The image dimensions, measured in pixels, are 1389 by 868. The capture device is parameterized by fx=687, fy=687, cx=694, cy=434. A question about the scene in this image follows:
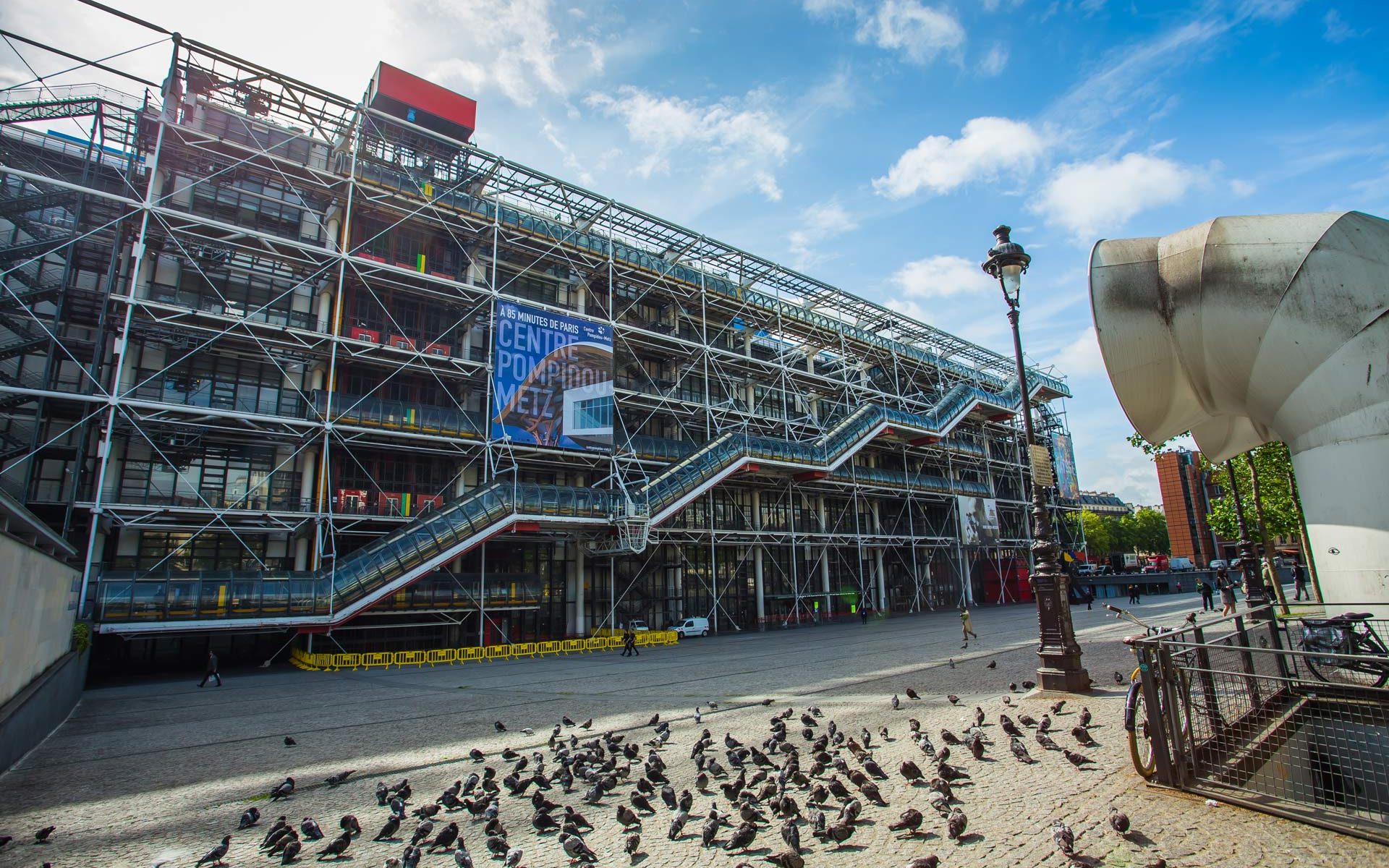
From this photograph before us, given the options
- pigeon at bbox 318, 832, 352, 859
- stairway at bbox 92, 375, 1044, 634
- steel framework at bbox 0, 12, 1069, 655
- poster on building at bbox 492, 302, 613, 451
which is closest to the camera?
pigeon at bbox 318, 832, 352, 859

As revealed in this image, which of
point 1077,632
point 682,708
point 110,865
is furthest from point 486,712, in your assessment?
point 1077,632

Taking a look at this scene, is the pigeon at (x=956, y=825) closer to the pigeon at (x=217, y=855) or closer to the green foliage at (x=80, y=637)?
the pigeon at (x=217, y=855)

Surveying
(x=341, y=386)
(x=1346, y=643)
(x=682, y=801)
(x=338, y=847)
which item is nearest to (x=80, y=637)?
(x=341, y=386)

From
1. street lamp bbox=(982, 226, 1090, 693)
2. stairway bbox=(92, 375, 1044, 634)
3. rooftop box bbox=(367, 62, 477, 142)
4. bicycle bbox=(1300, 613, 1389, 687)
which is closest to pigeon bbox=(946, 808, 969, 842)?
bicycle bbox=(1300, 613, 1389, 687)

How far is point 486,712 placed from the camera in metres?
11.5

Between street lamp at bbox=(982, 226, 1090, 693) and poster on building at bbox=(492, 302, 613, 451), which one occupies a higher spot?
poster on building at bbox=(492, 302, 613, 451)

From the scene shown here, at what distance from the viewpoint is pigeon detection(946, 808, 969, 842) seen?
466 centimetres

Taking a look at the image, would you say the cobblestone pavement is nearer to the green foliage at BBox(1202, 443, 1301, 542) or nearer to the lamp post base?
the lamp post base

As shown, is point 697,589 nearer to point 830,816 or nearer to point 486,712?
point 486,712

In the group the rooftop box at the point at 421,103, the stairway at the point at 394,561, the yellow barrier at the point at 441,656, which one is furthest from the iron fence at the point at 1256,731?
the rooftop box at the point at 421,103

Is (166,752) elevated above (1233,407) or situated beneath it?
situated beneath

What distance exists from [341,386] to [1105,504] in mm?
121391

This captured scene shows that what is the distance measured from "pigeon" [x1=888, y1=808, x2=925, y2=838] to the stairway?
18.4 metres

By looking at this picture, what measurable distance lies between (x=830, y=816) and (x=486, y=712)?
7.82m
